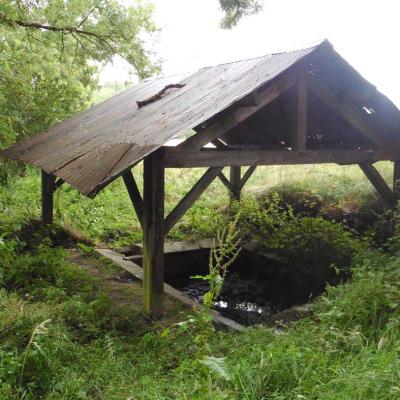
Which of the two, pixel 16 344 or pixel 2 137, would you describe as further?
pixel 2 137

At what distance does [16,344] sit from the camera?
14.1 feet

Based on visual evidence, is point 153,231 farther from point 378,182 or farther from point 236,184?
point 236,184

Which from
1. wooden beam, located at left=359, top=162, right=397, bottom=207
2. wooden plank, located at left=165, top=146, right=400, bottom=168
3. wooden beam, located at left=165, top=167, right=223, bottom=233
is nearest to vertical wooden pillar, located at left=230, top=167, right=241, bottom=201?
wooden beam, located at left=359, top=162, right=397, bottom=207

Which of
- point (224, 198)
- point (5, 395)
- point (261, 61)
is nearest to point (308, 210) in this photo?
point (224, 198)

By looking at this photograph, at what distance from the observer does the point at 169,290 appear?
672cm

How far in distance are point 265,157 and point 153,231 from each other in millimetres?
1941

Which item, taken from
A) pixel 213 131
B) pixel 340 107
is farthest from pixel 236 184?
pixel 213 131

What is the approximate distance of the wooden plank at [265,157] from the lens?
208 inches

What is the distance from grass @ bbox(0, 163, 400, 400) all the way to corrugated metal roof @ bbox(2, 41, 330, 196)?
153 centimetres

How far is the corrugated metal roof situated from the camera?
191 inches

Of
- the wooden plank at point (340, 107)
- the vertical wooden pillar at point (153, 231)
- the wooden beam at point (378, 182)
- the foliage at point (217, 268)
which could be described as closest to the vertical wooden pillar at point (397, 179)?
the wooden beam at point (378, 182)

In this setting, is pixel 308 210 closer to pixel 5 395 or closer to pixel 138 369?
pixel 138 369

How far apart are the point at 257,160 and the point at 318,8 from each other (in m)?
15.8

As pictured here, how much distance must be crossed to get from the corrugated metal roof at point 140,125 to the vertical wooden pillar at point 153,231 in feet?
1.27
